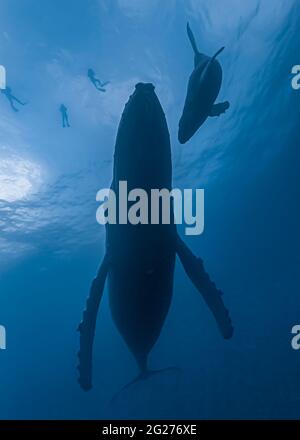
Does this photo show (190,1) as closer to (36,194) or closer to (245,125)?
(245,125)

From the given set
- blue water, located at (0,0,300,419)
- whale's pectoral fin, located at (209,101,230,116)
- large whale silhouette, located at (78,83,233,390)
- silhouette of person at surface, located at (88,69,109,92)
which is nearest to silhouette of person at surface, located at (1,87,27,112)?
blue water, located at (0,0,300,419)

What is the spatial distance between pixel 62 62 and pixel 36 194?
8.85 metres

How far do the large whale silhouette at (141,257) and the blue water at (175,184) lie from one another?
8215 millimetres

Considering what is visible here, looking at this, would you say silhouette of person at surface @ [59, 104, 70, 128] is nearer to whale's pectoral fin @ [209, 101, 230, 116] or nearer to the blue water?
the blue water

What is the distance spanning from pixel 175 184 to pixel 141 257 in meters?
16.0

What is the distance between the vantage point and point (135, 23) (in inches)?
488

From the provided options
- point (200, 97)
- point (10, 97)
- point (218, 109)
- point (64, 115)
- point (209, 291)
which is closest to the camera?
point (200, 97)

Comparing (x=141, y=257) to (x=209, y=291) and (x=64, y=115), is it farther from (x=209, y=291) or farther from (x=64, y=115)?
(x=64, y=115)

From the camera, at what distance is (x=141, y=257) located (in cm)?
641

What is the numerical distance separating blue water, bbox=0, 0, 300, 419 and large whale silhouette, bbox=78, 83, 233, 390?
27.0 feet

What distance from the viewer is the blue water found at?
41.8 feet

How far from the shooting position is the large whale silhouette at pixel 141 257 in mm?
5322

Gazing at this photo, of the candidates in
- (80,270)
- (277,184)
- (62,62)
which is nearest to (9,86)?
(62,62)

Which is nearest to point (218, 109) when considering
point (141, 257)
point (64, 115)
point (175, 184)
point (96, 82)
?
point (141, 257)
